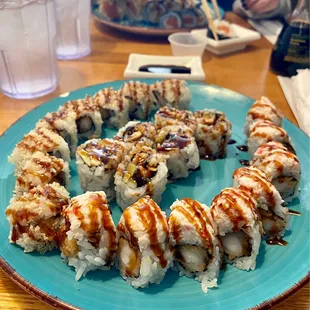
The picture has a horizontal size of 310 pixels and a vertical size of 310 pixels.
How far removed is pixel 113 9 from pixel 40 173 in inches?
90.9

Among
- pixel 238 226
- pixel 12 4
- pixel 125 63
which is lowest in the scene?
pixel 125 63

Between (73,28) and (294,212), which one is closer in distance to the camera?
(294,212)

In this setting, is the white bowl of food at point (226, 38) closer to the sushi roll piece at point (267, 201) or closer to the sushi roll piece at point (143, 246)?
the sushi roll piece at point (267, 201)

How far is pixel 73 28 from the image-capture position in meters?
2.82

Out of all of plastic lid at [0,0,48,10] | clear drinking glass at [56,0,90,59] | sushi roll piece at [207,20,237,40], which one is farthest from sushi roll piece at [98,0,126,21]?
plastic lid at [0,0,48,10]

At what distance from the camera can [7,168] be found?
5.51 feet

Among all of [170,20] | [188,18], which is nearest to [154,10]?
[170,20]

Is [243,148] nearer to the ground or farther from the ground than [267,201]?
nearer to the ground

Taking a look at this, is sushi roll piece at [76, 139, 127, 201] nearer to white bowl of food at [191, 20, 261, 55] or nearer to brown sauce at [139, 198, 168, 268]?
brown sauce at [139, 198, 168, 268]

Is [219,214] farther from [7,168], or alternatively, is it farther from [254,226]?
[7,168]

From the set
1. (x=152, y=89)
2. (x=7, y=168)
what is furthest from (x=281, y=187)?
(x=7, y=168)

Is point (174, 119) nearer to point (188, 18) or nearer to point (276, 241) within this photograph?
point (276, 241)

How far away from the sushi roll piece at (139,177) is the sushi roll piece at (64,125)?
380 millimetres

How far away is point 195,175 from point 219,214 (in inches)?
21.4
